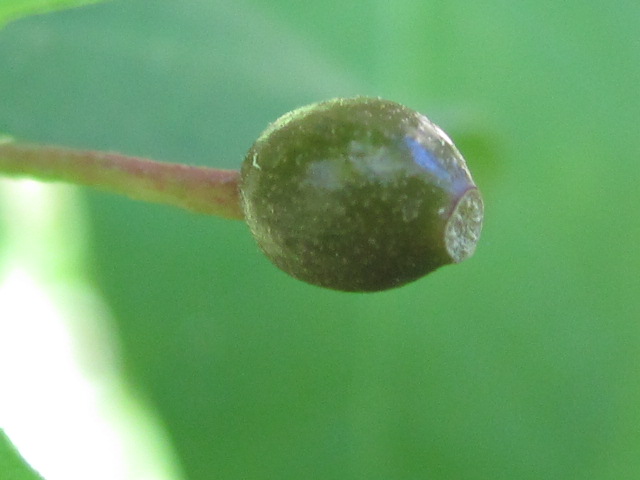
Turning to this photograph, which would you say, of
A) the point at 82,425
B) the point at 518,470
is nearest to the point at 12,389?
the point at 82,425

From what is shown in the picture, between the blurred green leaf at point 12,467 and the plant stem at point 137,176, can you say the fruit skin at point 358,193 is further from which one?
the blurred green leaf at point 12,467

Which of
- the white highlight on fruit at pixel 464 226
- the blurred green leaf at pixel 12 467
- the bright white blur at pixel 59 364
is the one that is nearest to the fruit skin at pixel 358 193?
the white highlight on fruit at pixel 464 226

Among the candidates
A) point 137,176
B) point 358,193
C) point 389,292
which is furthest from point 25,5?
point 389,292

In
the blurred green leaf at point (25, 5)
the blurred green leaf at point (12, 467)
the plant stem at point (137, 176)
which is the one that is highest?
the blurred green leaf at point (25, 5)

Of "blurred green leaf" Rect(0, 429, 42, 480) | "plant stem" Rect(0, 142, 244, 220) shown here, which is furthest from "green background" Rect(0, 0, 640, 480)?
"blurred green leaf" Rect(0, 429, 42, 480)

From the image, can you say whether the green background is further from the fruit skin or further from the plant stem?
the fruit skin

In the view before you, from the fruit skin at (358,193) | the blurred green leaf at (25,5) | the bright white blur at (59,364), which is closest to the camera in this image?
the fruit skin at (358,193)

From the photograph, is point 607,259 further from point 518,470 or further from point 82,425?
point 82,425
